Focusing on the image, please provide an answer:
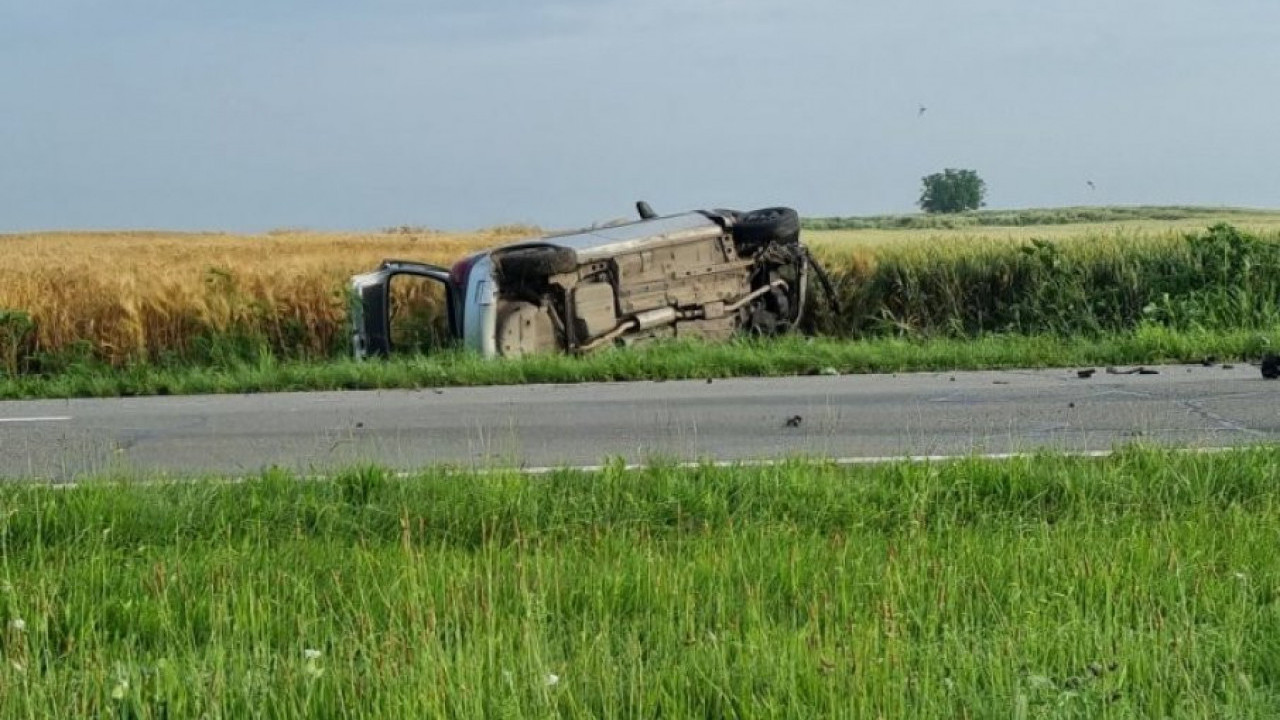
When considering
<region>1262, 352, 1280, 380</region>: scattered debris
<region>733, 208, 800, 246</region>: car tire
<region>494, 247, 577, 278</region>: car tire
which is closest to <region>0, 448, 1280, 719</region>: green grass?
<region>1262, 352, 1280, 380</region>: scattered debris

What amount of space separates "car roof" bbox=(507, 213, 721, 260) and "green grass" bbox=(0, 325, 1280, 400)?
1.37m

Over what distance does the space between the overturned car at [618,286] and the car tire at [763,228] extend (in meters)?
0.02

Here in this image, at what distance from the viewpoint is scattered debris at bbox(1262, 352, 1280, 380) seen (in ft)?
43.3

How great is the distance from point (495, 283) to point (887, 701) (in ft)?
40.6

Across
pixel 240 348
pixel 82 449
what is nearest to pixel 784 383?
pixel 82 449

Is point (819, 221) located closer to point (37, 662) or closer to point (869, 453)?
point (869, 453)

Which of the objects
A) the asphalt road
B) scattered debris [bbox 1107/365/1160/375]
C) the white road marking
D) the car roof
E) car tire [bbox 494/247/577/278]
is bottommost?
scattered debris [bbox 1107/365/1160/375]

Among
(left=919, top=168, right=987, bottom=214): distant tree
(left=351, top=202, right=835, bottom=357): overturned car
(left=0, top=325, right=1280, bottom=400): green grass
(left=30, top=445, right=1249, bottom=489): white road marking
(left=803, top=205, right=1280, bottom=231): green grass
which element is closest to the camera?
(left=30, top=445, right=1249, bottom=489): white road marking

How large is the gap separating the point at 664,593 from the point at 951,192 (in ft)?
250

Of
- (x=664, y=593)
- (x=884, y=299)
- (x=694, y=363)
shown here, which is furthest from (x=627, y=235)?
(x=664, y=593)

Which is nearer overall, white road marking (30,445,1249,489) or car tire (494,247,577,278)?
white road marking (30,445,1249,489)

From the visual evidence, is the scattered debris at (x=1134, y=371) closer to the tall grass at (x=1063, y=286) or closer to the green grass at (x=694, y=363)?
the green grass at (x=694, y=363)

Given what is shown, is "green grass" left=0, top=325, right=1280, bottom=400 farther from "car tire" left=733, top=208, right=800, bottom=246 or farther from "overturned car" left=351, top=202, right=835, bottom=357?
"car tire" left=733, top=208, right=800, bottom=246

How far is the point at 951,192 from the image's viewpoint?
79.9 m
